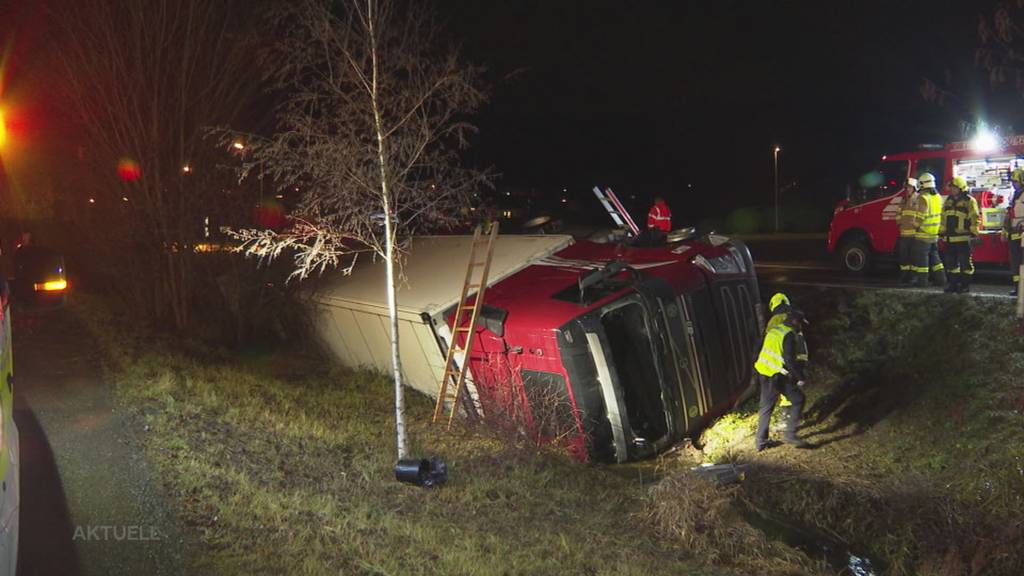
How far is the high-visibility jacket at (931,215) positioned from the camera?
36.9 ft

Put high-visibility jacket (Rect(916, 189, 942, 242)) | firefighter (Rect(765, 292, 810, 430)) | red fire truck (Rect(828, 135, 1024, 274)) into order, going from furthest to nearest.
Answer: red fire truck (Rect(828, 135, 1024, 274)) → high-visibility jacket (Rect(916, 189, 942, 242)) → firefighter (Rect(765, 292, 810, 430))

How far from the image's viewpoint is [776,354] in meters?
7.93

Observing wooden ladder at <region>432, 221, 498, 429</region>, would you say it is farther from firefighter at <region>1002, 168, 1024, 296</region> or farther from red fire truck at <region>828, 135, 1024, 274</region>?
red fire truck at <region>828, 135, 1024, 274</region>

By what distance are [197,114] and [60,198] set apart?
6433 mm

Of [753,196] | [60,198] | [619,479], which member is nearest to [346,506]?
[619,479]

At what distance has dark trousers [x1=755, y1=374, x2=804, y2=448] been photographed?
805 centimetres

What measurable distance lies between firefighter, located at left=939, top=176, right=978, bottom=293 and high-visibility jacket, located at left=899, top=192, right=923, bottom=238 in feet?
2.02

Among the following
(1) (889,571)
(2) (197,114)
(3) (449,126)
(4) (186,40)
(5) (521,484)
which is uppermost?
(4) (186,40)

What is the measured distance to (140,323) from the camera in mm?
12805

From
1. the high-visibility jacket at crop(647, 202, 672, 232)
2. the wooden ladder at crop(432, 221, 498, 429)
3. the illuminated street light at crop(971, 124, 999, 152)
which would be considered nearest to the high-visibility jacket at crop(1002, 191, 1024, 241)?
the illuminated street light at crop(971, 124, 999, 152)

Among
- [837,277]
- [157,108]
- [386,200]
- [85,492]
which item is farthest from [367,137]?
[837,277]

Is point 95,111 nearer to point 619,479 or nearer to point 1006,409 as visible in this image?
point 619,479

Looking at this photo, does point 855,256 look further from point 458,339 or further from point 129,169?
point 129,169

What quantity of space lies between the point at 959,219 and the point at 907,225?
1098 mm
